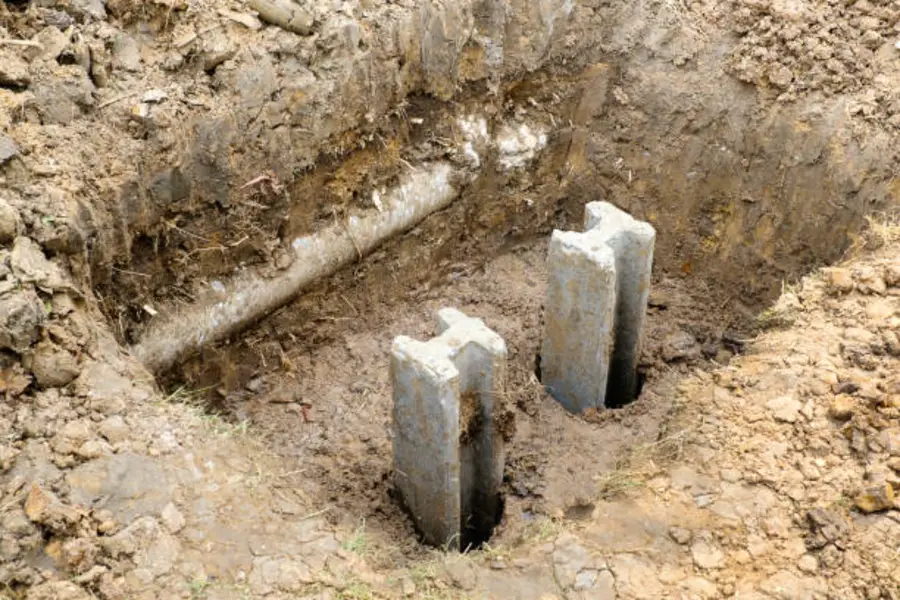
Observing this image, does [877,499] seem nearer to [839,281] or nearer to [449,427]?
[839,281]

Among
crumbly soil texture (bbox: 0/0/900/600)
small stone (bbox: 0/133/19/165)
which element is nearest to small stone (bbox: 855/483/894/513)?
crumbly soil texture (bbox: 0/0/900/600)

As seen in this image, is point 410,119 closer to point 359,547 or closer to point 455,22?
point 455,22

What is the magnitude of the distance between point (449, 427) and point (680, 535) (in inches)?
44.6

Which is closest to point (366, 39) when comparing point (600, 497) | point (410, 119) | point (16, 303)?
point (410, 119)

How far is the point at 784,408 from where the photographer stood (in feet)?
13.3

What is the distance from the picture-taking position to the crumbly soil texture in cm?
350

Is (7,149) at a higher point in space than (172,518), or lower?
higher

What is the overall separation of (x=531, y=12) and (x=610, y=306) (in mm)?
2306

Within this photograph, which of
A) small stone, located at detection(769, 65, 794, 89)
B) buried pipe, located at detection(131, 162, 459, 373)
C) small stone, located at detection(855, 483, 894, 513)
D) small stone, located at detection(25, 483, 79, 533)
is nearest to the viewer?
small stone, located at detection(25, 483, 79, 533)

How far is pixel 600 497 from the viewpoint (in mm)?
4105

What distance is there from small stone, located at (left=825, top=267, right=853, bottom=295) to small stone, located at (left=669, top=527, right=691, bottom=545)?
5.63ft

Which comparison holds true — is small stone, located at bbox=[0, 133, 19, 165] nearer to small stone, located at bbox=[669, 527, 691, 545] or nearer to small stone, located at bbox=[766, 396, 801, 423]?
small stone, located at bbox=[669, 527, 691, 545]

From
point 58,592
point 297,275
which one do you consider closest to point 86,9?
point 297,275

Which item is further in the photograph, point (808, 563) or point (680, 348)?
point (680, 348)
